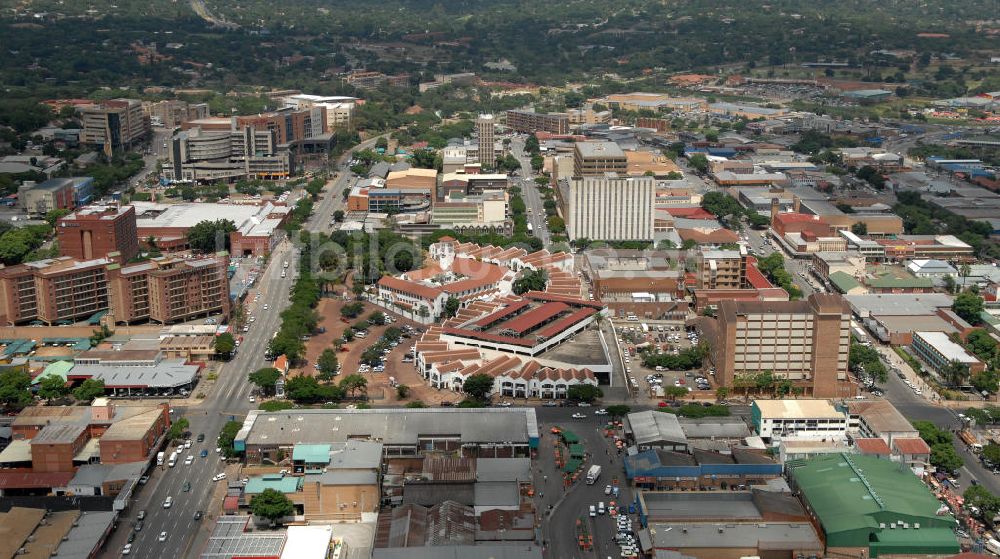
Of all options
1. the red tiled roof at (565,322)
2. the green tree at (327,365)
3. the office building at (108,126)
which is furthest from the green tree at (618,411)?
the office building at (108,126)

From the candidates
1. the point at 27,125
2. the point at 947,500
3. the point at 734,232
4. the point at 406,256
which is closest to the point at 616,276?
the point at 406,256

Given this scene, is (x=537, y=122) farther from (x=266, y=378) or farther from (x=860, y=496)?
(x=860, y=496)

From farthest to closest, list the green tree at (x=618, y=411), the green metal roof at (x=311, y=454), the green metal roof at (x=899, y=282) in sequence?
the green metal roof at (x=899, y=282) < the green tree at (x=618, y=411) < the green metal roof at (x=311, y=454)

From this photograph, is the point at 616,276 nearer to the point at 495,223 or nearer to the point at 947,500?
the point at 495,223

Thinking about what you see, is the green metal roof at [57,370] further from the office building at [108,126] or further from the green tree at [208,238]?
the office building at [108,126]

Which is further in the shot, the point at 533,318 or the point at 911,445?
the point at 533,318

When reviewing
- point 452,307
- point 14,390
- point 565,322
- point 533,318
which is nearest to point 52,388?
point 14,390

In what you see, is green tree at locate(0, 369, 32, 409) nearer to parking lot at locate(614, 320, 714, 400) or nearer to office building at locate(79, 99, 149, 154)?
parking lot at locate(614, 320, 714, 400)
